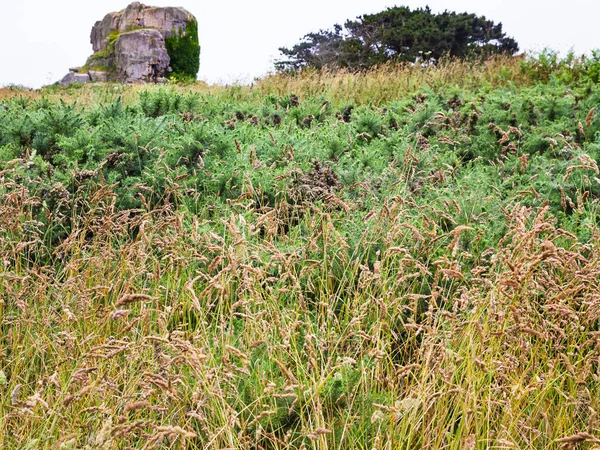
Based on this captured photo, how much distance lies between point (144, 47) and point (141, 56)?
456 millimetres

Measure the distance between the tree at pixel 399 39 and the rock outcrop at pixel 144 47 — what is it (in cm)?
511

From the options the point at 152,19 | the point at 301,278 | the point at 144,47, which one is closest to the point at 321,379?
the point at 301,278

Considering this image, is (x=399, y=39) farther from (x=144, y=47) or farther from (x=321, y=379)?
(x=321, y=379)

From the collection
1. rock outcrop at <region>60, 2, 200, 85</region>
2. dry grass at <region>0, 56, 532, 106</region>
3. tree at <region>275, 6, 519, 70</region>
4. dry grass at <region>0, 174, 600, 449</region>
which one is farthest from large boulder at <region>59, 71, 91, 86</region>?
dry grass at <region>0, 174, 600, 449</region>

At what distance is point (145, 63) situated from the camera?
2720 cm

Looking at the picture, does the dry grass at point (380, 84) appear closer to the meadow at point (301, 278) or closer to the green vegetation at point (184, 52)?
the meadow at point (301, 278)

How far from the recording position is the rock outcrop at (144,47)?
2725cm

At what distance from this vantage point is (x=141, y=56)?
27266 mm

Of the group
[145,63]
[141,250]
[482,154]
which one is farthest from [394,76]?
[145,63]

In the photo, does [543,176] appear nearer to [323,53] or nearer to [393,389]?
[393,389]

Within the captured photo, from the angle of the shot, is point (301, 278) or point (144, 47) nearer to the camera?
point (301, 278)

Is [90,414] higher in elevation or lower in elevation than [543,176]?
lower

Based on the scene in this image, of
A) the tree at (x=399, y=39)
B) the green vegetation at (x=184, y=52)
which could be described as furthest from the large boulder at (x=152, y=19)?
the tree at (x=399, y=39)

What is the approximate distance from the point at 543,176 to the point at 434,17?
30.3 meters
